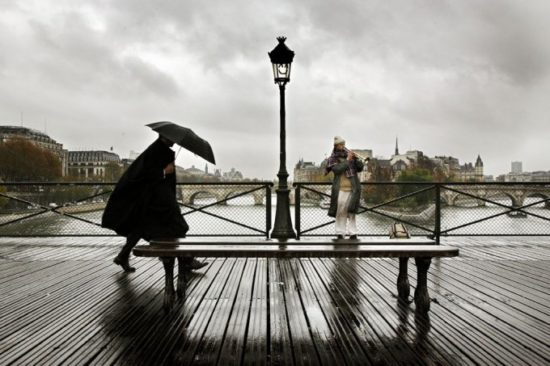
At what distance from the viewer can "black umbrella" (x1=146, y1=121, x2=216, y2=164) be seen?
4113 millimetres

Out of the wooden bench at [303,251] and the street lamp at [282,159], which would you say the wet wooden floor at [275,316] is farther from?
the street lamp at [282,159]

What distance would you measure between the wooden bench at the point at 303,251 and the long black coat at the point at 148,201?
3.04ft

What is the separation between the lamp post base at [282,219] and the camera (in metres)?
7.32

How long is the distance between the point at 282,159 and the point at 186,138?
11.7 feet

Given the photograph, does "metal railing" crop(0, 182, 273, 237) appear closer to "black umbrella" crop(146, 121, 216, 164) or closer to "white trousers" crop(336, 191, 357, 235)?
"white trousers" crop(336, 191, 357, 235)

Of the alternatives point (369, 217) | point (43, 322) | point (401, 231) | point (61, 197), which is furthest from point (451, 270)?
point (369, 217)

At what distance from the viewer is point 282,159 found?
7.58 meters

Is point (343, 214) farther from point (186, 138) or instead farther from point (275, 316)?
point (275, 316)

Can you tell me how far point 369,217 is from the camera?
74.9 ft

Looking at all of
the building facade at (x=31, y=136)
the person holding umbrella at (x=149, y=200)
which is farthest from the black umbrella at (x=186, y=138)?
the building facade at (x=31, y=136)

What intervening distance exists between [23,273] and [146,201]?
198 centimetres

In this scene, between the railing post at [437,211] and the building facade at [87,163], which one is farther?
the building facade at [87,163]

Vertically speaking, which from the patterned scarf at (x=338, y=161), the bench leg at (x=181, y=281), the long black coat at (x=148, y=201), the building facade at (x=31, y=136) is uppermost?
the building facade at (x=31, y=136)

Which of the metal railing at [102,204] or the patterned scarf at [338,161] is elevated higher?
the patterned scarf at [338,161]
